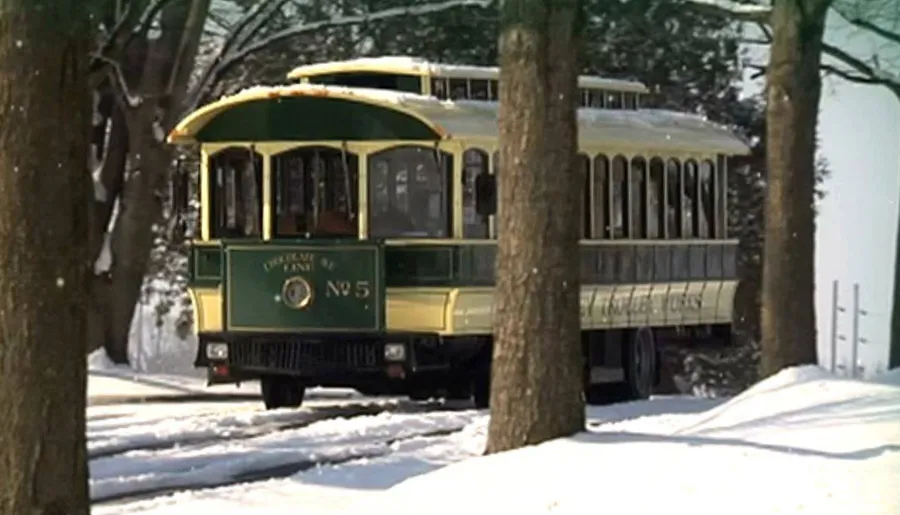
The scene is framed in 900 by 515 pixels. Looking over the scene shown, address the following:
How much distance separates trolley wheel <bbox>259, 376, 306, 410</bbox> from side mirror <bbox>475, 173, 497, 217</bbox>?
2838mm

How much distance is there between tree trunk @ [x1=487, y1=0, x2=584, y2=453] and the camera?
43.9 feet

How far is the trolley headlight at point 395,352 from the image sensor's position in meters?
21.5

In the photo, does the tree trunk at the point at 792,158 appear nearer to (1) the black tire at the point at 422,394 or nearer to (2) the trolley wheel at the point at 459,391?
(2) the trolley wheel at the point at 459,391

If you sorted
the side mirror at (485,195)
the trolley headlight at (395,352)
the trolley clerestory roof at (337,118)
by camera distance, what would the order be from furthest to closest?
the trolley clerestory roof at (337,118) → the trolley headlight at (395,352) → the side mirror at (485,195)

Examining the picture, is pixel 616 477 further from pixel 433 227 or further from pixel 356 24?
pixel 356 24

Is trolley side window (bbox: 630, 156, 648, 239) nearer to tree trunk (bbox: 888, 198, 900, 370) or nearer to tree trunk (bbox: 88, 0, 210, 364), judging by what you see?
tree trunk (bbox: 888, 198, 900, 370)

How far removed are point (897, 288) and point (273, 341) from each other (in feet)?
26.2

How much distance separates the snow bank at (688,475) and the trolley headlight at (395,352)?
7.60 m

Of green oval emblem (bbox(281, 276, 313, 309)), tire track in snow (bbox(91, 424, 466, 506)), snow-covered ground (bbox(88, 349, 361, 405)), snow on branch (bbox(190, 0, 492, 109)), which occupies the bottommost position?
snow-covered ground (bbox(88, 349, 361, 405))

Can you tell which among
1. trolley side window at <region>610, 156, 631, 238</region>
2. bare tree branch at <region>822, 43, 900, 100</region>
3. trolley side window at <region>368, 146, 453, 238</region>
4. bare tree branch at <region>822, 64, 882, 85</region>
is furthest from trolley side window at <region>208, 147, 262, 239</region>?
bare tree branch at <region>822, 64, 882, 85</region>

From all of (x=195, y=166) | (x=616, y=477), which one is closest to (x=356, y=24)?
(x=195, y=166)

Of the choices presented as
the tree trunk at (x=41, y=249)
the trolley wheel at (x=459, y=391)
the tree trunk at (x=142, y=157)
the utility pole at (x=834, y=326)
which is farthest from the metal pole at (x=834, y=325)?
the tree trunk at (x=41, y=249)

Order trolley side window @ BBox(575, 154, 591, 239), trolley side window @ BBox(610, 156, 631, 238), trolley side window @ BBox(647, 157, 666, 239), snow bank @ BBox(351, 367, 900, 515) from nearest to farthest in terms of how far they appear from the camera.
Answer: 1. snow bank @ BBox(351, 367, 900, 515)
2. trolley side window @ BBox(575, 154, 591, 239)
3. trolley side window @ BBox(610, 156, 631, 238)
4. trolley side window @ BBox(647, 157, 666, 239)

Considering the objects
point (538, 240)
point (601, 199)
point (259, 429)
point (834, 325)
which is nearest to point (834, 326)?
point (834, 325)
